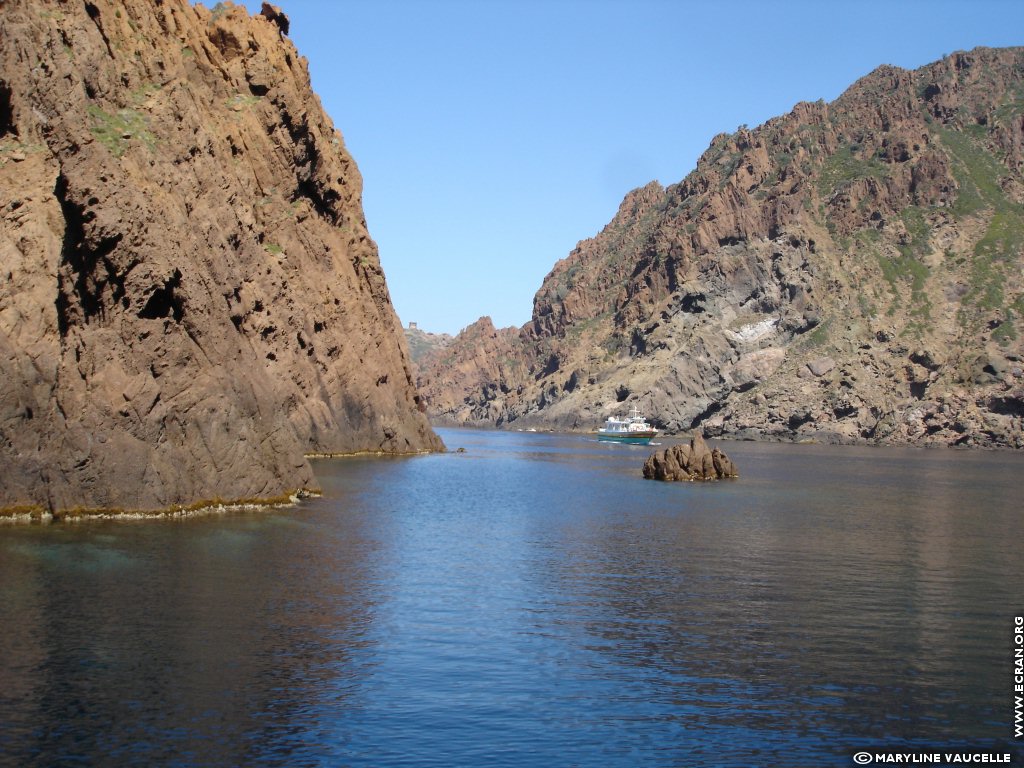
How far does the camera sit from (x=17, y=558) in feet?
122

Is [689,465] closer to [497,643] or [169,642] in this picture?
[497,643]

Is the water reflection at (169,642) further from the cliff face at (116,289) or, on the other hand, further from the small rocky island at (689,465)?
the small rocky island at (689,465)

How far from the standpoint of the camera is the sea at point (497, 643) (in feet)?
67.4

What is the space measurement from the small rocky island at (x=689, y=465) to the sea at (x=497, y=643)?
39.9 metres

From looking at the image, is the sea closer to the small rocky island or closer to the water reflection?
the water reflection

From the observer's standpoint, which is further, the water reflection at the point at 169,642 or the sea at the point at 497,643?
the sea at the point at 497,643

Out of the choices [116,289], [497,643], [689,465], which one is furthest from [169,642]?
[689,465]

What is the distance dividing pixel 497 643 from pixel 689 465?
237 ft

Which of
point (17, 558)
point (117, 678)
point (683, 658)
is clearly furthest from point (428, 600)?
point (17, 558)

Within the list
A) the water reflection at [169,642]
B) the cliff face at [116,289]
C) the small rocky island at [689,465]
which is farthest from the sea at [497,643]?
the small rocky island at [689,465]

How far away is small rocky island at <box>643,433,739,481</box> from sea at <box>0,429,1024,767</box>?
131 ft

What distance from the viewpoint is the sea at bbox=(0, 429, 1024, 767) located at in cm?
2055

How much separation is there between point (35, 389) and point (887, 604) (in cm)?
3874

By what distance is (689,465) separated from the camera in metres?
98.6
